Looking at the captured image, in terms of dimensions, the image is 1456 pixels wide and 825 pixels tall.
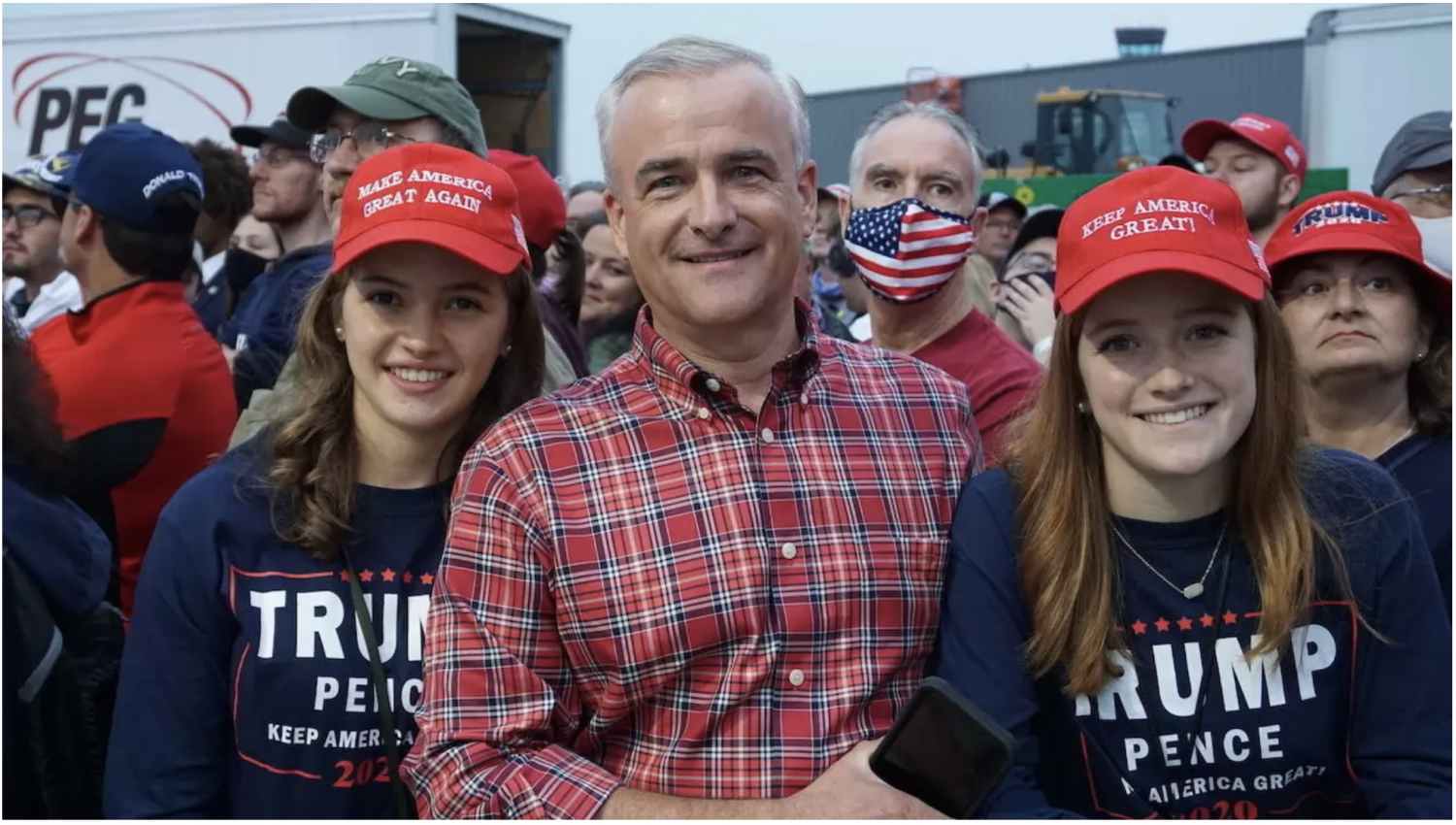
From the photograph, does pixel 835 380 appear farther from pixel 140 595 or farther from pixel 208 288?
pixel 208 288

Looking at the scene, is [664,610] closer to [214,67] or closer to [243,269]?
[243,269]

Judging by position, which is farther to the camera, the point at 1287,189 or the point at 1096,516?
the point at 1287,189

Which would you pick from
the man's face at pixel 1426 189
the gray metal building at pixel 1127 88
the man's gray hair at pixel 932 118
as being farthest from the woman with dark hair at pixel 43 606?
the gray metal building at pixel 1127 88

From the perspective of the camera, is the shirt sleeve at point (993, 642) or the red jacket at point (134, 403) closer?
the shirt sleeve at point (993, 642)

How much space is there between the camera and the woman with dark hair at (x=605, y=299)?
19.0 feet

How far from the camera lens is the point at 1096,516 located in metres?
2.32

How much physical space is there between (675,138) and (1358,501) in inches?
51.8

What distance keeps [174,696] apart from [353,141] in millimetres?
2061

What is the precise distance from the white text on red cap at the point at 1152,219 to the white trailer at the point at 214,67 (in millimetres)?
9639

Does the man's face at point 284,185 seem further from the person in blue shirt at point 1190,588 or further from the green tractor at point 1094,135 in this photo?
the green tractor at point 1094,135

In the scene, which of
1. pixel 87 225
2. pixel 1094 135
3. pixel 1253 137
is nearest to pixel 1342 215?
pixel 1253 137

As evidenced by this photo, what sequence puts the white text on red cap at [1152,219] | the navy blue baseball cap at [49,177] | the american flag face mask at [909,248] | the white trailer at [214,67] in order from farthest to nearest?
the white trailer at [214,67] < the navy blue baseball cap at [49,177] < the american flag face mask at [909,248] < the white text on red cap at [1152,219]

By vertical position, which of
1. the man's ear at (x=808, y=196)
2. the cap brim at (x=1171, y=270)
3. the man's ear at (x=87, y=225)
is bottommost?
the cap brim at (x=1171, y=270)

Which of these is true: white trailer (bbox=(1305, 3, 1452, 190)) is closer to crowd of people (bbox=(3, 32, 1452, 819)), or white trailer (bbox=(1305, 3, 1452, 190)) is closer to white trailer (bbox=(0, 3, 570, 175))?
white trailer (bbox=(0, 3, 570, 175))
